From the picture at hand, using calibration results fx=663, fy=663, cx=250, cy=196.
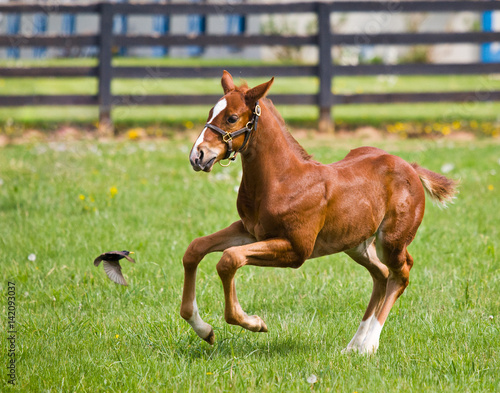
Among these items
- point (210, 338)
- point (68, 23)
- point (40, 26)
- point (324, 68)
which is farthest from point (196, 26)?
point (210, 338)

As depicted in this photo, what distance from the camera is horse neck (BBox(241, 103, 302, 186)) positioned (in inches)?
143

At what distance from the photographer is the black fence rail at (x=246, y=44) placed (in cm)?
1145

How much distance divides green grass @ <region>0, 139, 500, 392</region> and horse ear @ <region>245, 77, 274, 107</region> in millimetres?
1400

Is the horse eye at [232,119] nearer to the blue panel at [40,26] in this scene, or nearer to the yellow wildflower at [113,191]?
the yellow wildflower at [113,191]

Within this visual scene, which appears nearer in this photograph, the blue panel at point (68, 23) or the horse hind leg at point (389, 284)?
the horse hind leg at point (389, 284)

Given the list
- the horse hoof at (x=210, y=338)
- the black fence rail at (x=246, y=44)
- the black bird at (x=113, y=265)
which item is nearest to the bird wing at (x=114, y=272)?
the black bird at (x=113, y=265)

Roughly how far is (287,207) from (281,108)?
10.9 m

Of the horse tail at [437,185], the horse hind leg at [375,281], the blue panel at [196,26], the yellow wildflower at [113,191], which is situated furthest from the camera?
the blue panel at [196,26]

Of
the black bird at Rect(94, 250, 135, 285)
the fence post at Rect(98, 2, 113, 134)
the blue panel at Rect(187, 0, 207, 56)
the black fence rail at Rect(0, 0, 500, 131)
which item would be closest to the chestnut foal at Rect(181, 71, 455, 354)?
the black bird at Rect(94, 250, 135, 285)

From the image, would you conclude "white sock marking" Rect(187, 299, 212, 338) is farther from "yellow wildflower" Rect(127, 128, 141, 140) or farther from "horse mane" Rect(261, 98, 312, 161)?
"yellow wildflower" Rect(127, 128, 141, 140)

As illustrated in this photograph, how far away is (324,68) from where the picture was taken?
11656 mm

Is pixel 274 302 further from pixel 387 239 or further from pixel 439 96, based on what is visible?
pixel 439 96

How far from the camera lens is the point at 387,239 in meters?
4.07

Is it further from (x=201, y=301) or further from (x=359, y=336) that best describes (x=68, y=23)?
(x=359, y=336)
